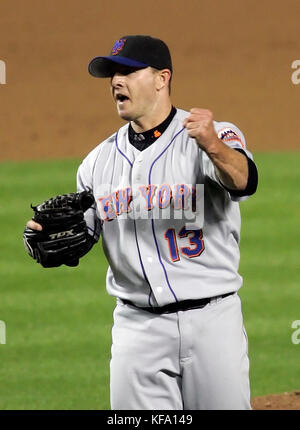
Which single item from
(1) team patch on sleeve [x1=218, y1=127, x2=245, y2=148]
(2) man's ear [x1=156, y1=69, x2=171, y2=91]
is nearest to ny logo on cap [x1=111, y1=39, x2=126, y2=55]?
(2) man's ear [x1=156, y1=69, x2=171, y2=91]

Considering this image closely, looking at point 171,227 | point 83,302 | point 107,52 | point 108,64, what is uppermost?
point 107,52

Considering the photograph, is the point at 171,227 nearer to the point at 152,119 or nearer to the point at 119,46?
the point at 152,119

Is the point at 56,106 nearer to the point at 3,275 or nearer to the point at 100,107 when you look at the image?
the point at 100,107

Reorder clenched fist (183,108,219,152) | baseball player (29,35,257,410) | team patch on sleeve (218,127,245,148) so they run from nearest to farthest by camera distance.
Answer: clenched fist (183,108,219,152) → team patch on sleeve (218,127,245,148) → baseball player (29,35,257,410)

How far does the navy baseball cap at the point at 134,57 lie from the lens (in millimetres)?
3445

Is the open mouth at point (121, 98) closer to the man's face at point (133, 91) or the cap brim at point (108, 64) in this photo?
the man's face at point (133, 91)

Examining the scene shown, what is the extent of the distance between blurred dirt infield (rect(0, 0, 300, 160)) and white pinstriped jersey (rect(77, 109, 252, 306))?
25.7 feet

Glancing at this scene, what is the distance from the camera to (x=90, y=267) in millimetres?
8719

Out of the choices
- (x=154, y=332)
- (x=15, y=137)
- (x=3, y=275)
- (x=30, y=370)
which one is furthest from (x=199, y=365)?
(x=15, y=137)

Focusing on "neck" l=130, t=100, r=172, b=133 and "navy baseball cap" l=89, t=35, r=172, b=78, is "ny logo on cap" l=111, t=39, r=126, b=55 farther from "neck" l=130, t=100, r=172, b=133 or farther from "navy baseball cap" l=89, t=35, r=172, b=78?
"neck" l=130, t=100, r=172, b=133

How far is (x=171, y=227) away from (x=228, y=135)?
16.1 inches

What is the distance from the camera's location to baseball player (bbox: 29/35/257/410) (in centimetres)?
339

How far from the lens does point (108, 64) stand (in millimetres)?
3492

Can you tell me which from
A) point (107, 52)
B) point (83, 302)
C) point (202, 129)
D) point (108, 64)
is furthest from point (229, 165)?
point (107, 52)
